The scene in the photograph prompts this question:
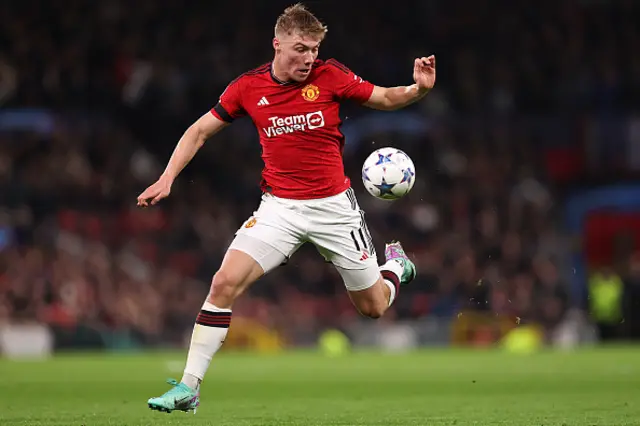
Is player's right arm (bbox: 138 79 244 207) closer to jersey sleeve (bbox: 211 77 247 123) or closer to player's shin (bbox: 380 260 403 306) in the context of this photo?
jersey sleeve (bbox: 211 77 247 123)

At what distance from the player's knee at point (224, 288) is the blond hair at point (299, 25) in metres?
1.50

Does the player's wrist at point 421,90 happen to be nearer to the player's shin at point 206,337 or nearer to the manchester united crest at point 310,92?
the manchester united crest at point 310,92

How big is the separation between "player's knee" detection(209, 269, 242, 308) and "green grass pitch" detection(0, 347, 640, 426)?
821mm

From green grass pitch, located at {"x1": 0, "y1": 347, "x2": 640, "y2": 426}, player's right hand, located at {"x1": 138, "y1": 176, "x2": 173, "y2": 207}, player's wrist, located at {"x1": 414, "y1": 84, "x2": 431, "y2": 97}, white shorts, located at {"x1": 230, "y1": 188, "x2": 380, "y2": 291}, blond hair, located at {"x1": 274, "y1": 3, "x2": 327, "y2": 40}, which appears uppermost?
blond hair, located at {"x1": 274, "y1": 3, "x2": 327, "y2": 40}

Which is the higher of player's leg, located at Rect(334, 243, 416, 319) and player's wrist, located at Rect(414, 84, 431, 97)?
player's wrist, located at Rect(414, 84, 431, 97)

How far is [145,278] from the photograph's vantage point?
66.6 ft

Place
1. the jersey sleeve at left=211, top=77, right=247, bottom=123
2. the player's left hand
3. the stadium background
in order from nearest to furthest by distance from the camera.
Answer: the player's left hand < the jersey sleeve at left=211, top=77, right=247, bottom=123 < the stadium background

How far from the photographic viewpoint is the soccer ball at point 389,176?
792 centimetres

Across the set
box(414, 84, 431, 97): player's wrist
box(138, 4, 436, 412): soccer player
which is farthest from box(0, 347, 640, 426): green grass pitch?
box(414, 84, 431, 97): player's wrist

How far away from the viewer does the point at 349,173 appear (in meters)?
22.4

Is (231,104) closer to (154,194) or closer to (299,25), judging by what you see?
(299,25)

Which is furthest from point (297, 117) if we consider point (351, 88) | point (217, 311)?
point (217, 311)

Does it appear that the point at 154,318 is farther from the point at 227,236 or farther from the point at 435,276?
the point at 435,276

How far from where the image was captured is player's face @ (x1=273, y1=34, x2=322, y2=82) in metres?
6.97
